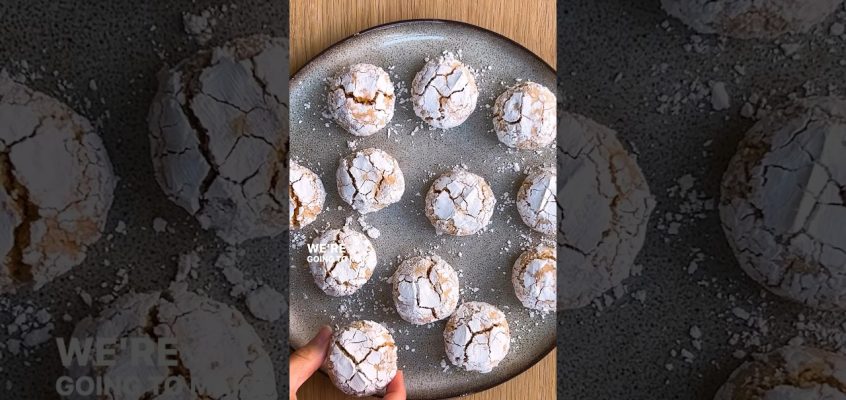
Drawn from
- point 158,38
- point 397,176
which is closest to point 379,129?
point 397,176

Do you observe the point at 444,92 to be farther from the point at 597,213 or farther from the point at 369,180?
the point at 597,213

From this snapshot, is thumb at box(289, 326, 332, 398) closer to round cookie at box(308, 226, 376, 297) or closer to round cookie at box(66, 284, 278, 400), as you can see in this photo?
round cookie at box(308, 226, 376, 297)

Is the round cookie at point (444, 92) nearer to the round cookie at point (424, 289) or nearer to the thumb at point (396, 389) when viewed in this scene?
the round cookie at point (424, 289)

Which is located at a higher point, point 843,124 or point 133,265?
point 843,124

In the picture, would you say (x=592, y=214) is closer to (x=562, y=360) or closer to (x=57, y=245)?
(x=562, y=360)

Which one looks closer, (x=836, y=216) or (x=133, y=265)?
(x=836, y=216)

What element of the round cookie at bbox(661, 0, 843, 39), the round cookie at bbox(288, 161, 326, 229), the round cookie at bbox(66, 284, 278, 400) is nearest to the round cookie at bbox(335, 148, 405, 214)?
the round cookie at bbox(288, 161, 326, 229)
